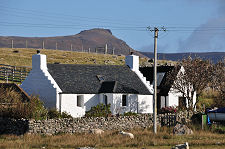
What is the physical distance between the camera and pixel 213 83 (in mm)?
56375

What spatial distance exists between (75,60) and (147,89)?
59169 millimetres

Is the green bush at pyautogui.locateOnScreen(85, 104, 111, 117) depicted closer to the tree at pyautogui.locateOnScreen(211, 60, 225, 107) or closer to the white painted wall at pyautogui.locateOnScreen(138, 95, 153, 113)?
the white painted wall at pyautogui.locateOnScreen(138, 95, 153, 113)

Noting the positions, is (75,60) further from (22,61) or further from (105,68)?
(105,68)

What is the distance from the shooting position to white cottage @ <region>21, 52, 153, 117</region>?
151 ft

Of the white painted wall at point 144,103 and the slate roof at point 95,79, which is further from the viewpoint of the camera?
the white painted wall at point 144,103

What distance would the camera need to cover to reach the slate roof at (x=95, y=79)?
47.7m

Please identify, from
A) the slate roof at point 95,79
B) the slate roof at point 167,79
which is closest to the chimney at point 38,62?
the slate roof at point 95,79

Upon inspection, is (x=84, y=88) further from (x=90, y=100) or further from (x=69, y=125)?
(x=69, y=125)

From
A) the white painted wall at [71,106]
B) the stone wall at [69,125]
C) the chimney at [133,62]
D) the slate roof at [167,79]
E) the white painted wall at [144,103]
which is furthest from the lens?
the chimney at [133,62]

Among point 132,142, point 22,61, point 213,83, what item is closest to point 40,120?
point 132,142

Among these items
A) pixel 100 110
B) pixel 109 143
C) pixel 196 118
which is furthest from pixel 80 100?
pixel 109 143

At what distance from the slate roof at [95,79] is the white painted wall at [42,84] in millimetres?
1094

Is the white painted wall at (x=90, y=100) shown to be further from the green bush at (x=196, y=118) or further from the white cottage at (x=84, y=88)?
the green bush at (x=196, y=118)

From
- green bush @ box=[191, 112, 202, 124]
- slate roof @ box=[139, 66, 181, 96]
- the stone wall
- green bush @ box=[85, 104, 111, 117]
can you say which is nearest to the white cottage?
green bush @ box=[85, 104, 111, 117]
